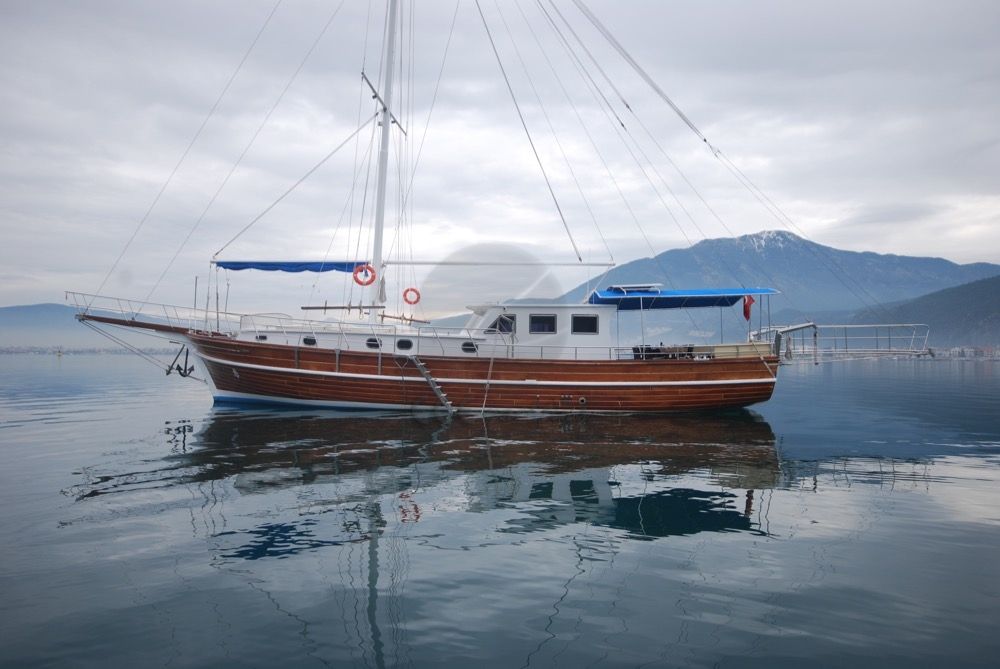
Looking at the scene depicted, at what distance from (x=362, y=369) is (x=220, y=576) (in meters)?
13.8

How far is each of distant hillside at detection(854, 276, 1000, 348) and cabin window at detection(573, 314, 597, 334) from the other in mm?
155295

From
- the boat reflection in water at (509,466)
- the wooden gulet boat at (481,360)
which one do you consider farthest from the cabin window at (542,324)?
the boat reflection in water at (509,466)

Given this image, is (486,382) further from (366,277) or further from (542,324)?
(366,277)

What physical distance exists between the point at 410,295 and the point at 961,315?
698 feet

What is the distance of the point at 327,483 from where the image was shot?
418 inches

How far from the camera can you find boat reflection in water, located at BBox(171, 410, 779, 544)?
885 centimetres

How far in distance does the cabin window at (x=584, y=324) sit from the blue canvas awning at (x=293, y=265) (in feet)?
27.8

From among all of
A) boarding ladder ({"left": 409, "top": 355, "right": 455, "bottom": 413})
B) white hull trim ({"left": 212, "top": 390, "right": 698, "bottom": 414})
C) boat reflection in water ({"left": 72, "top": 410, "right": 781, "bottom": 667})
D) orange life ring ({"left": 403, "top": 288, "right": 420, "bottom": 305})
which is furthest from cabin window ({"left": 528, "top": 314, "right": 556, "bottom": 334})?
boat reflection in water ({"left": 72, "top": 410, "right": 781, "bottom": 667})

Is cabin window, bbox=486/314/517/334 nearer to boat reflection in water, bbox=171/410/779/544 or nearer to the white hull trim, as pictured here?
the white hull trim

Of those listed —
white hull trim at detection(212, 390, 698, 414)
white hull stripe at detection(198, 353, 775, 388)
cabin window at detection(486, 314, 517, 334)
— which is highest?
cabin window at detection(486, 314, 517, 334)

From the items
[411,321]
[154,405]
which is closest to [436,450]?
[411,321]

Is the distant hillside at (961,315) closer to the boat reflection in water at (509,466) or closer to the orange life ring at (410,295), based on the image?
the orange life ring at (410,295)

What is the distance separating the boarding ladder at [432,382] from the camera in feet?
64.6

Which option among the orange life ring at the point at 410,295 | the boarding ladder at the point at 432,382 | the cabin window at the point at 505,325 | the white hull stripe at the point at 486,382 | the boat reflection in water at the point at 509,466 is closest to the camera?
the boat reflection in water at the point at 509,466
